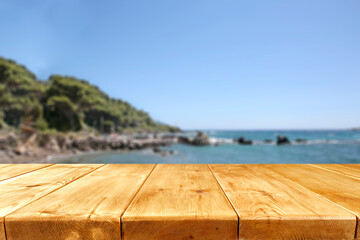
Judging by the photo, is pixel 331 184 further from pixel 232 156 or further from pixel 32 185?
pixel 232 156

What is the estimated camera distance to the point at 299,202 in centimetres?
46

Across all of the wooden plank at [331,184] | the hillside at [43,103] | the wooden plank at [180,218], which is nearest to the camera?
the wooden plank at [180,218]

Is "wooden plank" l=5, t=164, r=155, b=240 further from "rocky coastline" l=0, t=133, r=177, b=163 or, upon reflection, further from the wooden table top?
"rocky coastline" l=0, t=133, r=177, b=163

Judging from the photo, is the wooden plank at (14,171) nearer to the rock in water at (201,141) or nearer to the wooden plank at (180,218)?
the wooden plank at (180,218)

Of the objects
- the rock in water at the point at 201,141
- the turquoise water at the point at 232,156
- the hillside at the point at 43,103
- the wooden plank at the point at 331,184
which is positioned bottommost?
the turquoise water at the point at 232,156

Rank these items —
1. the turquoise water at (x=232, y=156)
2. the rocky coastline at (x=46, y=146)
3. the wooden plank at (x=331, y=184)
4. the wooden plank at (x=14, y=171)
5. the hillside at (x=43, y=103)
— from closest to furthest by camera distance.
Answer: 1. the wooden plank at (x=331, y=184)
2. the wooden plank at (x=14, y=171)
3. the rocky coastline at (x=46, y=146)
4. the turquoise water at (x=232, y=156)
5. the hillside at (x=43, y=103)

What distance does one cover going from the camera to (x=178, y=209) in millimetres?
415

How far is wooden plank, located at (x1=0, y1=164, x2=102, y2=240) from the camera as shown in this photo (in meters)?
0.46

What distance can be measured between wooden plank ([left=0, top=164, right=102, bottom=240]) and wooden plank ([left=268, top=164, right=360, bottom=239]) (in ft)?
2.38

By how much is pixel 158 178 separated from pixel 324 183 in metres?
0.55

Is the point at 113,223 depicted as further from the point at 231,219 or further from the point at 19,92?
the point at 19,92

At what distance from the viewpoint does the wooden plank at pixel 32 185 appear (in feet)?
1.51

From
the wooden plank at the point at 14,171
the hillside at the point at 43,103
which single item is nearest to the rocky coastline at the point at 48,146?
the hillside at the point at 43,103

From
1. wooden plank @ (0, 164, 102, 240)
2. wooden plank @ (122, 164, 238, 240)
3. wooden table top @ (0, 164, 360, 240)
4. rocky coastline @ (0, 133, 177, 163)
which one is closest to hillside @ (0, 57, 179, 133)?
rocky coastline @ (0, 133, 177, 163)
